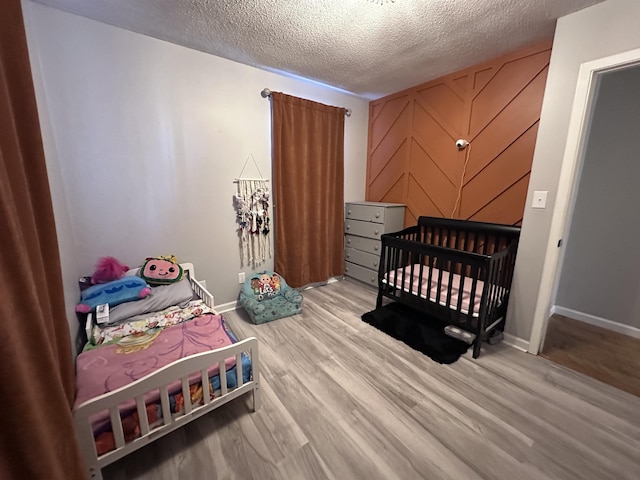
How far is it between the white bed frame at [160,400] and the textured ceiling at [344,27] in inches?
81.5

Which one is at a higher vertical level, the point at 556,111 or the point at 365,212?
the point at 556,111

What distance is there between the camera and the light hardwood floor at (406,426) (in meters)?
1.20

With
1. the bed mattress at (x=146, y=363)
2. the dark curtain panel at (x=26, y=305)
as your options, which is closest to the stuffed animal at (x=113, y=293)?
the bed mattress at (x=146, y=363)

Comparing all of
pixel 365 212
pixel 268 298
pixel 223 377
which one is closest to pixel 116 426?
pixel 223 377

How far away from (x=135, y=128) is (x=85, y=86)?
35 centimetres

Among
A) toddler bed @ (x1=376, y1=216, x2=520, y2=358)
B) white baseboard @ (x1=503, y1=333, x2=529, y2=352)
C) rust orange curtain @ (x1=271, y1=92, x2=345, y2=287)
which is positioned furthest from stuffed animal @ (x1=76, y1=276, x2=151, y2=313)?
white baseboard @ (x1=503, y1=333, x2=529, y2=352)

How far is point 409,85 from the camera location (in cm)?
285

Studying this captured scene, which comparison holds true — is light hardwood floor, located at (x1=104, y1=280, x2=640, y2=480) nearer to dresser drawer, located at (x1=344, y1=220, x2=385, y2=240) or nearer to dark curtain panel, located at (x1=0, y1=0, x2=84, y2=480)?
dark curtain panel, located at (x1=0, y1=0, x2=84, y2=480)

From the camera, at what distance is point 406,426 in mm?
1408

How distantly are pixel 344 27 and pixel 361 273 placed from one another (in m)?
2.42

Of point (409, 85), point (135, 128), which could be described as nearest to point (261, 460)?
point (135, 128)

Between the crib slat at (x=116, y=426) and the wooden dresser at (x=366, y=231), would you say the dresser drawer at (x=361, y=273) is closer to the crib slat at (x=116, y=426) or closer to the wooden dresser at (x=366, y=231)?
the wooden dresser at (x=366, y=231)

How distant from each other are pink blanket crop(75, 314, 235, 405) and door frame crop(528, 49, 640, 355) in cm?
220

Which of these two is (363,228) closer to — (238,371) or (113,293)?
(238,371)
